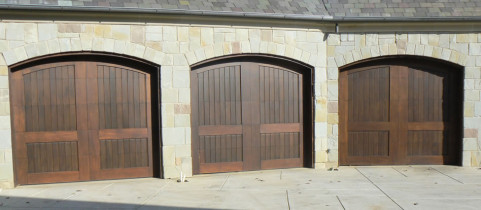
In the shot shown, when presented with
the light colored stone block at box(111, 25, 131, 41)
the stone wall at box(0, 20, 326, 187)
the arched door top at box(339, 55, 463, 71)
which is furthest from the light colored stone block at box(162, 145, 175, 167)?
the arched door top at box(339, 55, 463, 71)

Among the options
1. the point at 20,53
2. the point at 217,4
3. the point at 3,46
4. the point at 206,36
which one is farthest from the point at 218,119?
the point at 3,46

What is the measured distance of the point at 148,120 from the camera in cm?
752

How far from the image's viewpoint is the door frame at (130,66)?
6.87m

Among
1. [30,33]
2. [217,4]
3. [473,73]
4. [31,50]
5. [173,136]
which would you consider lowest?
[173,136]

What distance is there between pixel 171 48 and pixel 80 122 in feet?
6.98

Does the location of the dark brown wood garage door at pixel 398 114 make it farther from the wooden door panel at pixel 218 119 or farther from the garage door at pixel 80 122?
the garage door at pixel 80 122

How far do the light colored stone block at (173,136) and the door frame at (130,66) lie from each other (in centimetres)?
10

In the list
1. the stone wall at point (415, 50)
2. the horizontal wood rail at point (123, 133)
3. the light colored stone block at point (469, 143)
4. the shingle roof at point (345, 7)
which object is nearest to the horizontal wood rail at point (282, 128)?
the stone wall at point (415, 50)

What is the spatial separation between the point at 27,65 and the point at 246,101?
4.04m

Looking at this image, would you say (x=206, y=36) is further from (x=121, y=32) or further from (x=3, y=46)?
(x=3, y=46)

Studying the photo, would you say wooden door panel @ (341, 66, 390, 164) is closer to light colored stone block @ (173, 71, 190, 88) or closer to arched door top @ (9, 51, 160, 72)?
light colored stone block @ (173, 71, 190, 88)

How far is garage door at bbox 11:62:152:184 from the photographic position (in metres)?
6.98

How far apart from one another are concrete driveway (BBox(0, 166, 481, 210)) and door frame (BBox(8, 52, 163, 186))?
45cm

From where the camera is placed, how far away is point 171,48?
24.2 feet
